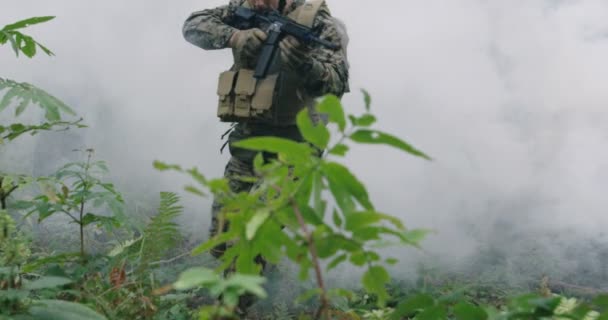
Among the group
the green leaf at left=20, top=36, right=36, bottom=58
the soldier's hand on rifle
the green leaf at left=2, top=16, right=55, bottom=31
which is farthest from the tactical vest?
the green leaf at left=2, top=16, right=55, bottom=31

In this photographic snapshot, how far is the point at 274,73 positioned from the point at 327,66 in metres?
0.28

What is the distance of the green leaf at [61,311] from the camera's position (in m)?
1.23

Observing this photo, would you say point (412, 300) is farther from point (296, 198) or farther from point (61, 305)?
point (61, 305)

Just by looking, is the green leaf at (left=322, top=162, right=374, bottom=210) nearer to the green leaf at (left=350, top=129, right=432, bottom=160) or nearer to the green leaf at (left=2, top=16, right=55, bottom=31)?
the green leaf at (left=350, top=129, right=432, bottom=160)

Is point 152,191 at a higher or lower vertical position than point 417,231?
lower

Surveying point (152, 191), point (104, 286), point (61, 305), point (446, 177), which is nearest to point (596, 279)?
point (446, 177)

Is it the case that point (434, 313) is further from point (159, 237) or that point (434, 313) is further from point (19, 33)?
point (19, 33)

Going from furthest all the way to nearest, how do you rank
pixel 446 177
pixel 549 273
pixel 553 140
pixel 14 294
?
pixel 553 140, pixel 446 177, pixel 549 273, pixel 14 294

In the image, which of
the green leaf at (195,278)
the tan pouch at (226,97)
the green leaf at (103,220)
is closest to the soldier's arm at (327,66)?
the tan pouch at (226,97)

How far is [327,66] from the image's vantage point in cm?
375

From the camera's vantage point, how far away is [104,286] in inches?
66.7

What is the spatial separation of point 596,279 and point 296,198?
5.12 meters

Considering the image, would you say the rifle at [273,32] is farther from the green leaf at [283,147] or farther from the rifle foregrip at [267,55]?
the green leaf at [283,147]

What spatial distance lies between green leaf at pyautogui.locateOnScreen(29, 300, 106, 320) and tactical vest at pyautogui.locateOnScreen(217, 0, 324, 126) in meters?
2.43
